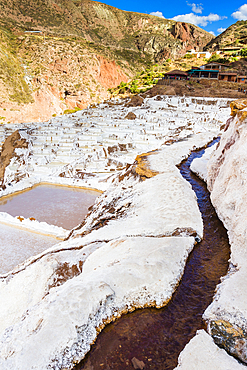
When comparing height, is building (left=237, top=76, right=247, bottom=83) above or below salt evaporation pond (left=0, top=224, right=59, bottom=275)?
above

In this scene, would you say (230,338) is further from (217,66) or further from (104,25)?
(104,25)

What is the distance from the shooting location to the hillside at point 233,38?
160 ft

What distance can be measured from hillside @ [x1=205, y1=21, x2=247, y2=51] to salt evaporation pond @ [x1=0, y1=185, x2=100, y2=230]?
5030 cm

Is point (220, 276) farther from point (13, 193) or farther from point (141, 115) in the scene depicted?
point (141, 115)

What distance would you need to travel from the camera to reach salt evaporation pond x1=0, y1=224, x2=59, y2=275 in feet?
27.5

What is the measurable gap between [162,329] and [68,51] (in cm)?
6341

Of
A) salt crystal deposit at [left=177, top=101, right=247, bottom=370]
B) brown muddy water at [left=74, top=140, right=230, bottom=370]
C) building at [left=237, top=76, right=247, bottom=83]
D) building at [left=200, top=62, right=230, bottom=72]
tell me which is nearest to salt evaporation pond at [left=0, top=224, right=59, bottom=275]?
brown muddy water at [left=74, top=140, right=230, bottom=370]

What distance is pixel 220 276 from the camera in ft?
14.2

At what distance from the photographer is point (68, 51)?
182 ft

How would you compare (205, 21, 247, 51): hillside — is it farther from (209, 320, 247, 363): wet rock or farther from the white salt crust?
the white salt crust

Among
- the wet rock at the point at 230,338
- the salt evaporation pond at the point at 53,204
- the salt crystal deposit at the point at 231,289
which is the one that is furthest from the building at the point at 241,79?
the wet rock at the point at 230,338

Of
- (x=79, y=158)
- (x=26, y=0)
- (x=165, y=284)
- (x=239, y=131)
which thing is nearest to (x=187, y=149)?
(x=239, y=131)

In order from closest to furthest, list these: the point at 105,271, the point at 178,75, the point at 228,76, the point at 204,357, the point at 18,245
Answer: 1. the point at 204,357
2. the point at 105,271
3. the point at 18,245
4. the point at 228,76
5. the point at 178,75

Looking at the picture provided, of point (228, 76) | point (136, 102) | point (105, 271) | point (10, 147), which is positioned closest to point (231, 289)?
point (105, 271)
